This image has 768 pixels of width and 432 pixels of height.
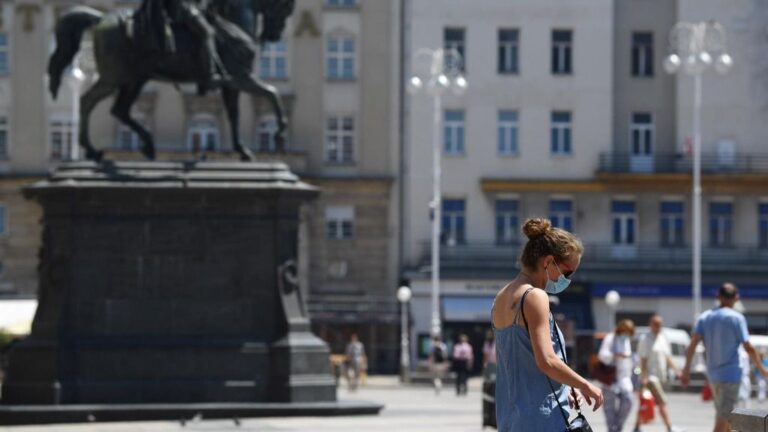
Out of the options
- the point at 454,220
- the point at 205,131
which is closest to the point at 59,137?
the point at 205,131

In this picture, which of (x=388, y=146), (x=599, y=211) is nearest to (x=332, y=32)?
(x=388, y=146)

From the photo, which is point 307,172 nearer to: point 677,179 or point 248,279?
point 677,179

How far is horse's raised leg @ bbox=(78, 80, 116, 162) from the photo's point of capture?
1139 inches

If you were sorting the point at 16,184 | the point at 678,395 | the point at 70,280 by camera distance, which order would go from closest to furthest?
the point at 70,280 → the point at 678,395 → the point at 16,184

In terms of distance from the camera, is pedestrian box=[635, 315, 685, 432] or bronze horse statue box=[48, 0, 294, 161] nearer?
pedestrian box=[635, 315, 685, 432]

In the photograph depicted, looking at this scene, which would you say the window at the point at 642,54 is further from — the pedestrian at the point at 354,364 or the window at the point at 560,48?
the pedestrian at the point at 354,364

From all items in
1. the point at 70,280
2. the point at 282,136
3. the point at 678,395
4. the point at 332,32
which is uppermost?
the point at 332,32

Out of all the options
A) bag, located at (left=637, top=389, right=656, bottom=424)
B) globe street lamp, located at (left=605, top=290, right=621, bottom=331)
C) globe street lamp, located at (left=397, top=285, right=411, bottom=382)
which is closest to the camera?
bag, located at (left=637, top=389, right=656, bottom=424)

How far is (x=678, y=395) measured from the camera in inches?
1954

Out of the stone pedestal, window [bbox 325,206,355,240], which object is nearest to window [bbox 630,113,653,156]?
window [bbox 325,206,355,240]

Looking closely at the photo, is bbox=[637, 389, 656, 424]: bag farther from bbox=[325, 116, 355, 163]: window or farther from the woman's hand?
bbox=[325, 116, 355, 163]: window

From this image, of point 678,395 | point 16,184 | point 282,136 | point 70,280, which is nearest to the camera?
point 70,280

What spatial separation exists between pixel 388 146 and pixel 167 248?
4372cm

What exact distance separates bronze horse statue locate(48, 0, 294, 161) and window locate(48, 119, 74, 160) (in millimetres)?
41154
